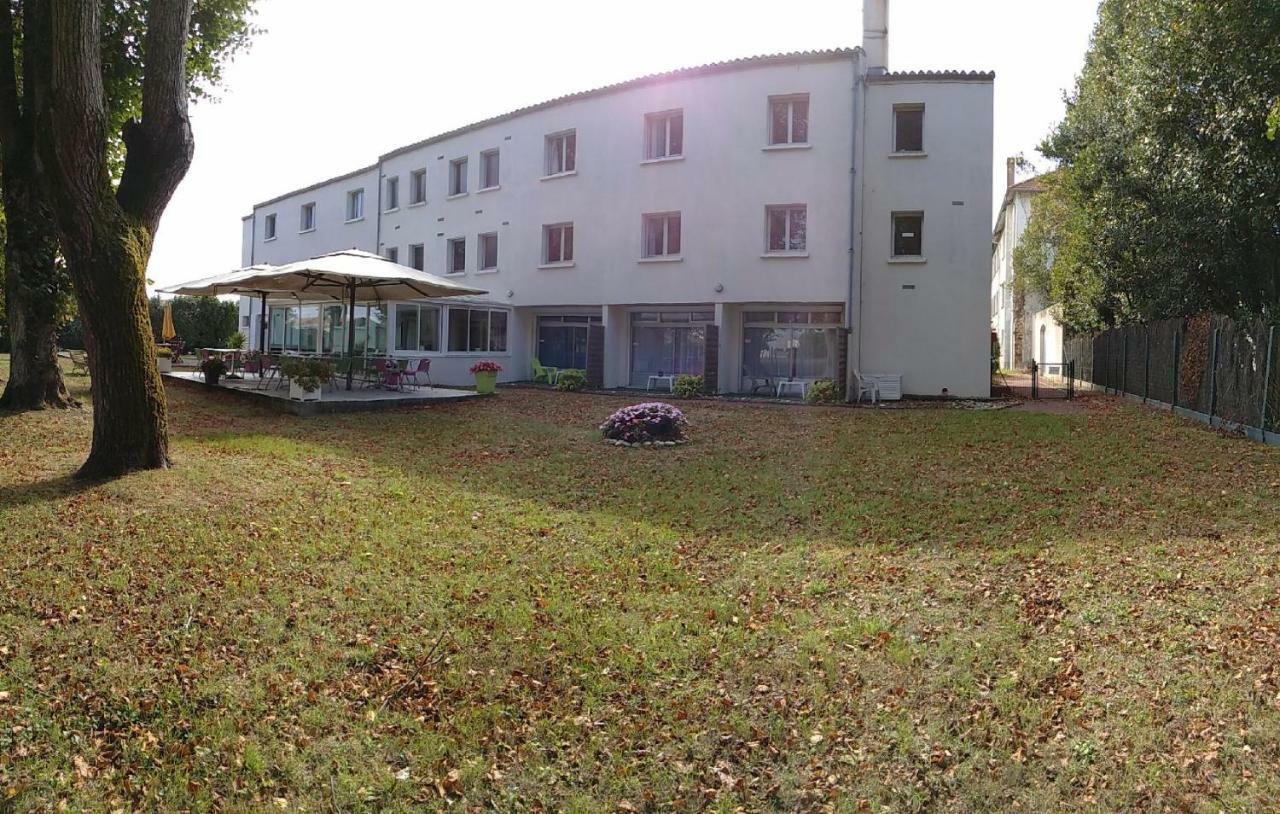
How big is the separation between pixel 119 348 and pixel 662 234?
1797 cm

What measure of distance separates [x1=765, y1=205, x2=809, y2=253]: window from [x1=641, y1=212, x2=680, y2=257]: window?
2785 millimetres

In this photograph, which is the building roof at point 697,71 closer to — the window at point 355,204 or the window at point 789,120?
the window at point 789,120

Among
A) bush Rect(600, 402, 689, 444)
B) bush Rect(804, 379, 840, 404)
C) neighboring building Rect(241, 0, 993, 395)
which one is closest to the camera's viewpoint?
bush Rect(600, 402, 689, 444)

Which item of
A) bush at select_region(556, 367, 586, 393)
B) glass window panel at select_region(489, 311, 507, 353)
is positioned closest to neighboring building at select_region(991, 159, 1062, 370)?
bush at select_region(556, 367, 586, 393)

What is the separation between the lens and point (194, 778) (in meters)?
3.81

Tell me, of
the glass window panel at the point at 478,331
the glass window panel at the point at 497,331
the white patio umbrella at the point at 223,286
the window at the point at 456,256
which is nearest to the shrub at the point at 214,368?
the white patio umbrella at the point at 223,286

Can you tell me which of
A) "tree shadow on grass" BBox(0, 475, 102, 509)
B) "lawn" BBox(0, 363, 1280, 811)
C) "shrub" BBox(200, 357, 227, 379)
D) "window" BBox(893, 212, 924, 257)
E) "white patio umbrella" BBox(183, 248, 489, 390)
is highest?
"window" BBox(893, 212, 924, 257)

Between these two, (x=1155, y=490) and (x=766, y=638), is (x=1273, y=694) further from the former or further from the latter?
(x=1155, y=490)

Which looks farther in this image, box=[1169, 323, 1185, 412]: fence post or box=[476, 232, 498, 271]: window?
box=[476, 232, 498, 271]: window

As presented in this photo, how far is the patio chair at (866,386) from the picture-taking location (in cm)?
2152

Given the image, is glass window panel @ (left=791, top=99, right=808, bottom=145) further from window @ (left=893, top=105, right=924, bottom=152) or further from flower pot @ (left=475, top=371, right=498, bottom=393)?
flower pot @ (left=475, top=371, right=498, bottom=393)

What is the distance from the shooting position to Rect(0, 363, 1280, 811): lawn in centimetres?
383

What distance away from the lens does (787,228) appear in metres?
23.0

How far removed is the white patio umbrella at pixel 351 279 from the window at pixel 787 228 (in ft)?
27.1
